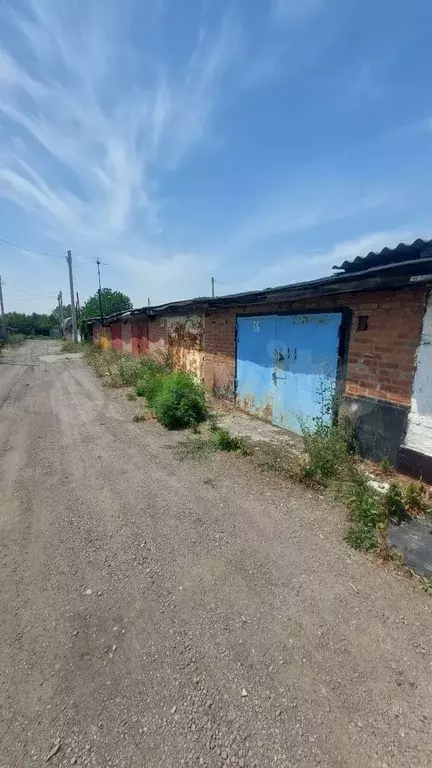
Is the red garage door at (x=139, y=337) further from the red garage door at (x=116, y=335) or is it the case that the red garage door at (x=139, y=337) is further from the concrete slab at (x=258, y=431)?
the concrete slab at (x=258, y=431)

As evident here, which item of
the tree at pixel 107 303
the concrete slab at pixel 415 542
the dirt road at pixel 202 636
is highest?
the tree at pixel 107 303

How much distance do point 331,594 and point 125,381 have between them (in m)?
9.75

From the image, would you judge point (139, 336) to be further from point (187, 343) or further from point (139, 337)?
point (187, 343)

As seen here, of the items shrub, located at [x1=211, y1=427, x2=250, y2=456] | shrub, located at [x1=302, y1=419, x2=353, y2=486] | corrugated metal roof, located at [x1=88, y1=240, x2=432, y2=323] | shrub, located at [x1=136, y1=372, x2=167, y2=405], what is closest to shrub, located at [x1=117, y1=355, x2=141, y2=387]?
shrub, located at [x1=136, y1=372, x2=167, y2=405]

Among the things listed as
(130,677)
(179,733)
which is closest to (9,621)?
(130,677)

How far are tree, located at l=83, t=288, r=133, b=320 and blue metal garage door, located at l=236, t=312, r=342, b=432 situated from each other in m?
35.4

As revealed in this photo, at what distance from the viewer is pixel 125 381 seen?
438 inches

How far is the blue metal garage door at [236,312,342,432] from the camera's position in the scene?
5082mm

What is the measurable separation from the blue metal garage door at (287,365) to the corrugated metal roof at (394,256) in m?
0.70

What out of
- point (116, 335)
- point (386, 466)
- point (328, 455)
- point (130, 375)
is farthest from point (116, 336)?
point (386, 466)

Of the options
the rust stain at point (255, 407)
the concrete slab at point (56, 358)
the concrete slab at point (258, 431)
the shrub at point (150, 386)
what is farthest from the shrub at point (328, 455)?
the concrete slab at point (56, 358)

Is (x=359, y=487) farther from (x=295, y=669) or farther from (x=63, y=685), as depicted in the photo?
(x=63, y=685)

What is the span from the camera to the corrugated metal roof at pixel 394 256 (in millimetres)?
3596

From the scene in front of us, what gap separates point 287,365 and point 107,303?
1617 inches
